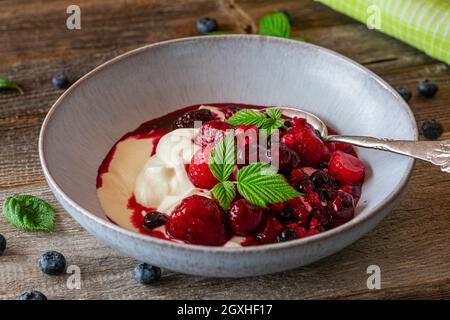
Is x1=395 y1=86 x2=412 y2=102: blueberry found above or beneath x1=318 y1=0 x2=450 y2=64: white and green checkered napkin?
beneath

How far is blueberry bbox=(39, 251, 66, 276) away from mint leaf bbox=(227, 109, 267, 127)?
544 mm

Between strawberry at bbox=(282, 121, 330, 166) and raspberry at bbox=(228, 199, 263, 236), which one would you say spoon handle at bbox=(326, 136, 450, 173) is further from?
raspberry at bbox=(228, 199, 263, 236)

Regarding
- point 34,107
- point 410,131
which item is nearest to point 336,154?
point 410,131

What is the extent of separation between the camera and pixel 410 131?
1631 mm

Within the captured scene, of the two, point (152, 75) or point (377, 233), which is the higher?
point (152, 75)

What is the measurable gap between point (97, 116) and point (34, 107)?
0.43 m

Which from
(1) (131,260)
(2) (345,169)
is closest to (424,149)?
(2) (345,169)

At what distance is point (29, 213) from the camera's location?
1718 mm

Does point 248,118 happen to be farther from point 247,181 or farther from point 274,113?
point 247,181

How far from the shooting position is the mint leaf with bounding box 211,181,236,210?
147 centimetres

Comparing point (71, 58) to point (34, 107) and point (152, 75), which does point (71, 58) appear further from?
point (152, 75)

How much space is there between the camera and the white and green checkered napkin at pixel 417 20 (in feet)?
7.31

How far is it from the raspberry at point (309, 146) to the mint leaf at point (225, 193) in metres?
0.23

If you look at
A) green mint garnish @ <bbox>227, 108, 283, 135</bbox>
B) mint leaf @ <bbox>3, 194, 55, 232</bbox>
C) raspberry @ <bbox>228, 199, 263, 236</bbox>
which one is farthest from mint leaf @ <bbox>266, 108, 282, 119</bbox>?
mint leaf @ <bbox>3, 194, 55, 232</bbox>
